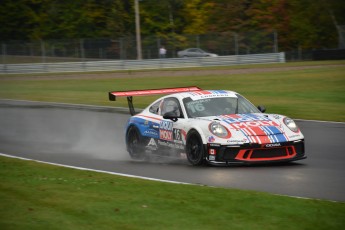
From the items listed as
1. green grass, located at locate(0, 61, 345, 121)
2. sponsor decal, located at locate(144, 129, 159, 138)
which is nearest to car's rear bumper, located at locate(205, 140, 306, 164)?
sponsor decal, located at locate(144, 129, 159, 138)

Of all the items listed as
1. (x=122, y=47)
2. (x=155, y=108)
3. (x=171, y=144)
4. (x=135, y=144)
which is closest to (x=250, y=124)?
(x=171, y=144)

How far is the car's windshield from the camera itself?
507 inches

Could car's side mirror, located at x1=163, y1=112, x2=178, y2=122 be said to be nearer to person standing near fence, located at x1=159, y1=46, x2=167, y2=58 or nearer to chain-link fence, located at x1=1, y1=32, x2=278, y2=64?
chain-link fence, located at x1=1, y1=32, x2=278, y2=64

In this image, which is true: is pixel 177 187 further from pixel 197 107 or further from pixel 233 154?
pixel 197 107

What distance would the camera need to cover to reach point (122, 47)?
55.1m

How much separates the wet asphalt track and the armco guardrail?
1025 inches

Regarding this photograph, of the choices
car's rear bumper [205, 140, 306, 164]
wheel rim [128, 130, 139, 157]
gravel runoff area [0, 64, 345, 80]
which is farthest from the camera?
gravel runoff area [0, 64, 345, 80]

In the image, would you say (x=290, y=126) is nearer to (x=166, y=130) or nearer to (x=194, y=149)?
(x=194, y=149)

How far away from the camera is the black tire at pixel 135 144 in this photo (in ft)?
46.3

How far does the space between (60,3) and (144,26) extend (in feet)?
31.4

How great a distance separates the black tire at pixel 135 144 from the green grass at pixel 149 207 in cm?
380

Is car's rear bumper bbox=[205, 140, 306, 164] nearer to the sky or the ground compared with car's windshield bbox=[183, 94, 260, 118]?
nearer to the ground

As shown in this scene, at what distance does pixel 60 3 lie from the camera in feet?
257

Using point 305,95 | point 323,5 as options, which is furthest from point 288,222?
point 323,5
